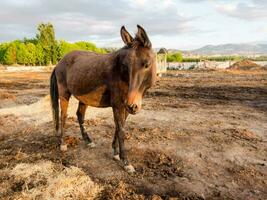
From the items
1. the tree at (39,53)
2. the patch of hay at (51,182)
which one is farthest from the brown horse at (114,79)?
the tree at (39,53)

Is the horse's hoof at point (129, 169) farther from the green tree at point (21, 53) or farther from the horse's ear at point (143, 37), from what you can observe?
the green tree at point (21, 53)

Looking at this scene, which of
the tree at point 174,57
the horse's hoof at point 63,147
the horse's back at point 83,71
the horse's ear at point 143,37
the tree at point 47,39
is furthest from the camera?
the tree at point 174,57

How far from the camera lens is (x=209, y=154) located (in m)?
6.75

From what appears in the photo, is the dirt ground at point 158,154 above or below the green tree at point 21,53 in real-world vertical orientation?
below

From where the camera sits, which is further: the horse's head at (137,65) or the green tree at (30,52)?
the green tree at (30,52)

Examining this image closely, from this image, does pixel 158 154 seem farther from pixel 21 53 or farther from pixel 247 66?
pixel 21 53

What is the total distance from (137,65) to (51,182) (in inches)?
105

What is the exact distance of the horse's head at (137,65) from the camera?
471 centimetres

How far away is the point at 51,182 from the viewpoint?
17.3 feet

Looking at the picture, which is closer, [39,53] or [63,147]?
[63,147]

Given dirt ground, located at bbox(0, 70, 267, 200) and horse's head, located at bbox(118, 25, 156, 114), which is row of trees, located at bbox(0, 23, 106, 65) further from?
horse's head, located at bbox(118, 25, 156, 114)

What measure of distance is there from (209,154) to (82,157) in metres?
2.98

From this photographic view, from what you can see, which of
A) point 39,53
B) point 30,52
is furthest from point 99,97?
point 30,52

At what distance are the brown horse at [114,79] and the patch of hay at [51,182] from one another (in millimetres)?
989
